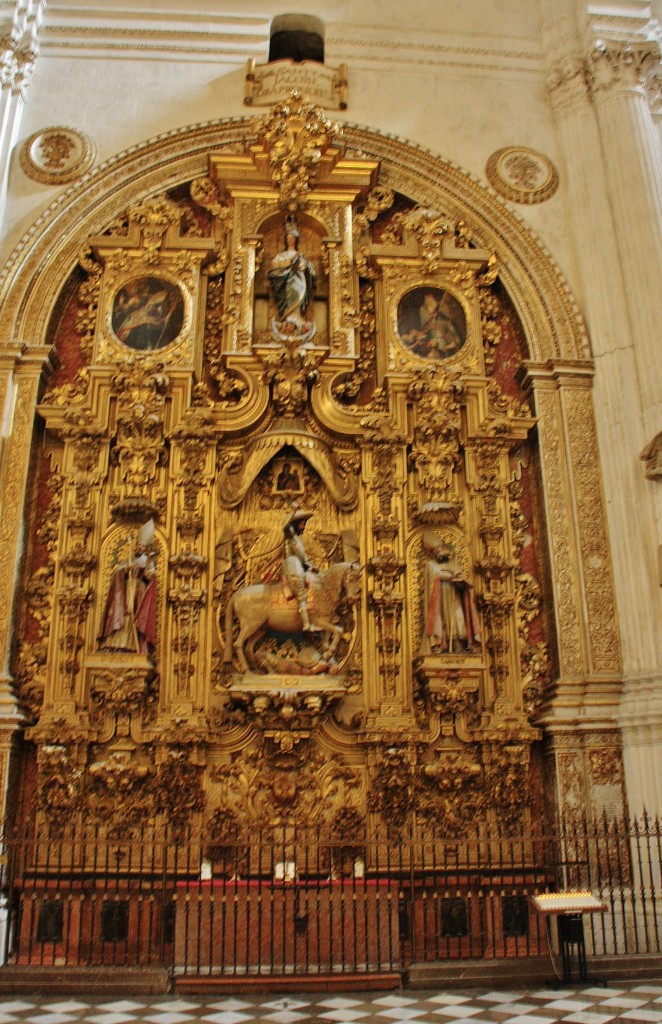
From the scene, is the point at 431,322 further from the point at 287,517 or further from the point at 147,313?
the point at 147,313

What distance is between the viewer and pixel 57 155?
39.7ft

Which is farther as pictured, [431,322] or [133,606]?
[431,322]

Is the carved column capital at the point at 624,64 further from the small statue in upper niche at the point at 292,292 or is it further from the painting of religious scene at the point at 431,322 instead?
the small statue in upper niche at the point at 292,292

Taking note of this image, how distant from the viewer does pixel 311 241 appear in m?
12.5

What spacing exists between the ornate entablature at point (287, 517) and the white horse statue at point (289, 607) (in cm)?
3

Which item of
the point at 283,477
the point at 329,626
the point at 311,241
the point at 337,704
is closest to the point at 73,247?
the point at 311,241

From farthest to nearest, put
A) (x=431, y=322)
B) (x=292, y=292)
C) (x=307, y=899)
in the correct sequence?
(x=431, y=322)
(x=292, y=292)
(x=307, y=899)

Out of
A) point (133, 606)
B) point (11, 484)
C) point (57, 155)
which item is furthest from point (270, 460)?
point (57, 155)

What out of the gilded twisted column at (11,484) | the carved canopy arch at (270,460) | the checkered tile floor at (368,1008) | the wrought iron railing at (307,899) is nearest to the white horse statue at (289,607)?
the carved canopy arch at (270,460)

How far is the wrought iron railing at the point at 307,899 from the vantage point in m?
7.80

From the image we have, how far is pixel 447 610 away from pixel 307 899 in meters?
3.64

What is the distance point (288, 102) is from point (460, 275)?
3.13 m

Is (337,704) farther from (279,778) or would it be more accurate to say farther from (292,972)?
(292,972)

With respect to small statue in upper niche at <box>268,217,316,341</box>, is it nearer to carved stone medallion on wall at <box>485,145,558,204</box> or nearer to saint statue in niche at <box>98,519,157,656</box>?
carved stone medallion on wall at <box>485,145,558,204</box>
